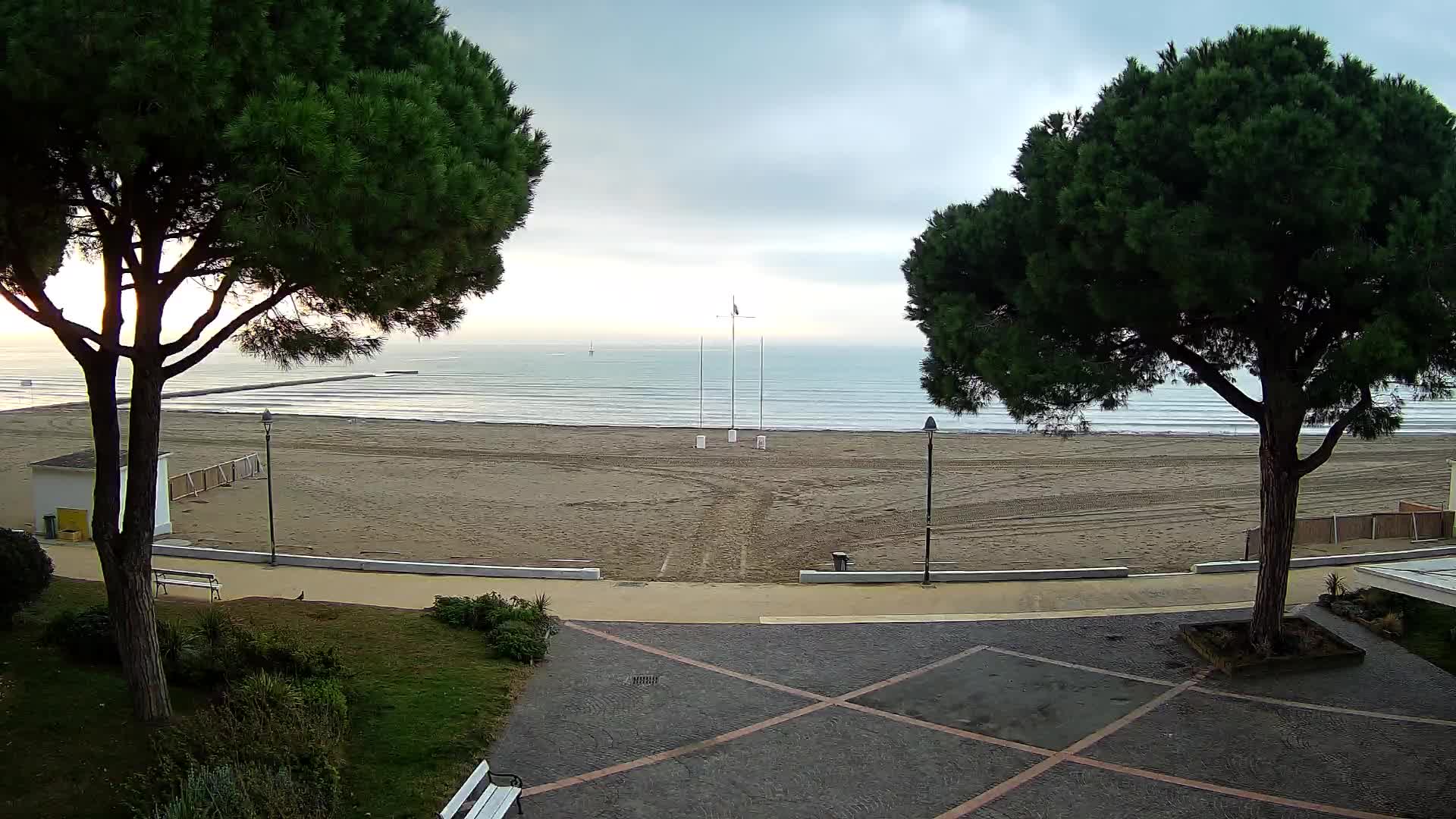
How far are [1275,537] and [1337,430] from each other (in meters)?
1.53

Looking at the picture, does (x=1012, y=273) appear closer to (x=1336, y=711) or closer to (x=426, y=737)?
(x=1336, y=711)

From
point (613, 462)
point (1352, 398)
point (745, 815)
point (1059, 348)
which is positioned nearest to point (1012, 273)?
point (1059, 348)

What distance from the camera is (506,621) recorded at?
10906 millimetres

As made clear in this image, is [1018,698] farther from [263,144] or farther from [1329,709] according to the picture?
[263,144]

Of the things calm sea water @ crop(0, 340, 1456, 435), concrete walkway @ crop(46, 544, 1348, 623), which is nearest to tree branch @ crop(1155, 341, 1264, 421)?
concrete walkway @ crop(46, 544, 1348, 623)

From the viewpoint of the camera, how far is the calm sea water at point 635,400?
2068 inches

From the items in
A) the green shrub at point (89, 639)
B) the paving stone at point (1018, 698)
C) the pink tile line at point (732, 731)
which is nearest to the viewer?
the pink tile line at point (732, 731)

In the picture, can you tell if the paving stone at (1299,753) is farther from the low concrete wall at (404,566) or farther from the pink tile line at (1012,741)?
the low concrete wall at (404,566)

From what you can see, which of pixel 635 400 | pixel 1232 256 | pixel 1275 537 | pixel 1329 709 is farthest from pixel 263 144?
pixel 635 400

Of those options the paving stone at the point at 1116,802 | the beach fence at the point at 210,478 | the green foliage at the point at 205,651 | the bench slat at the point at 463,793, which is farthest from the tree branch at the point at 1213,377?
the beach fence at the point at 210,478

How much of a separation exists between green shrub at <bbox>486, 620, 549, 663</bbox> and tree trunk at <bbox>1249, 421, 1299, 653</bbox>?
8404 mm

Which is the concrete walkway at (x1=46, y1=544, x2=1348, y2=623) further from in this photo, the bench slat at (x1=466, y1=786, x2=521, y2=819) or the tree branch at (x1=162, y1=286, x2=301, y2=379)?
the tree branch at (x1=162, y1=286, x2=301, y2=379)

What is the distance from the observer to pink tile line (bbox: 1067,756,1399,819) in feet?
22.5

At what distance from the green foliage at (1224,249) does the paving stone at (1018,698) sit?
2.91 meters
